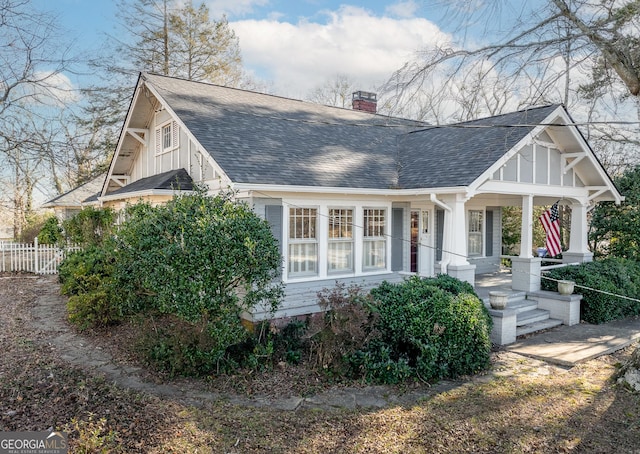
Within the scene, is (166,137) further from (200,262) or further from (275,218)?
(200,262)

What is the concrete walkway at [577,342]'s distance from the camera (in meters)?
7.88

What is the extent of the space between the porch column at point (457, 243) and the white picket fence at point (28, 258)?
13582mm

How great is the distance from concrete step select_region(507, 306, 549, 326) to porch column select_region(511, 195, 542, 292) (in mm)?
735

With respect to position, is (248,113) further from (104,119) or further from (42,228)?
(42,228)

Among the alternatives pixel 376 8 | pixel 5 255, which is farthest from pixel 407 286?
pixel 5 255

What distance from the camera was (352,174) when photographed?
1047cm

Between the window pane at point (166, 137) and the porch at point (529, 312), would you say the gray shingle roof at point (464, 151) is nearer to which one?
the porch at point (529, 312)

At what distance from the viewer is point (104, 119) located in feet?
74.6

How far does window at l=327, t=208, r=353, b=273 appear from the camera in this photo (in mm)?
10086

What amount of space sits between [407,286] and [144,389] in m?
4.46

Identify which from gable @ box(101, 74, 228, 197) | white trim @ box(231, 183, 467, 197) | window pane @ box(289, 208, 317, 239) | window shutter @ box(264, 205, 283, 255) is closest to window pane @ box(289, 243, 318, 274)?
window pane @ box(289, 208, 317, 239)

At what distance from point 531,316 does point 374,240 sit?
4024 mm

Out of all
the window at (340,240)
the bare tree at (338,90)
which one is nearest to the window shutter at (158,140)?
the window at (340,240)

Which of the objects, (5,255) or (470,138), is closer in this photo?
(470,138)
